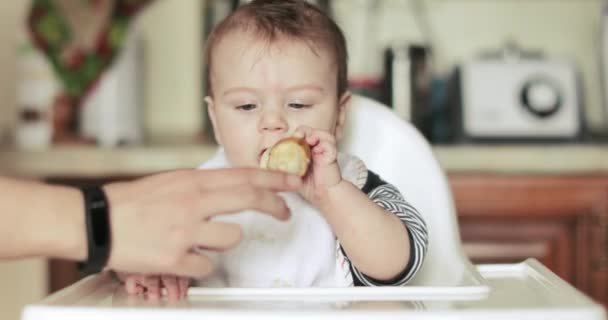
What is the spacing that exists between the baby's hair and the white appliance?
859 mm

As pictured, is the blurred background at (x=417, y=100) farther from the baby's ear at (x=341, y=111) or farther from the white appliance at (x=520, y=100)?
the baby's ear at (x=341, y=111)

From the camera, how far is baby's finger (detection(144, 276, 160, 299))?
0.72 metres

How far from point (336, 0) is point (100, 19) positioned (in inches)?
25.0

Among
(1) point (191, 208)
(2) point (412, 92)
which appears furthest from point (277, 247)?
(2) point (412, 92)

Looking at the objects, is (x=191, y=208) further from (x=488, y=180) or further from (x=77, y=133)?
(x=77, y=133)

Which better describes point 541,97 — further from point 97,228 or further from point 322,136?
point 97,228

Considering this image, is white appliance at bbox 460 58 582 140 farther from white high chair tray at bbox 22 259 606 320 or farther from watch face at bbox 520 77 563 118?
white high chair tray at bbox 22 259 606 320

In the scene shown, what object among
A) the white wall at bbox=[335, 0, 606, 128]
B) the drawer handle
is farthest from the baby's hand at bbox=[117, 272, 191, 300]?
the white wall at bbox=[335, 0, 606, 128]

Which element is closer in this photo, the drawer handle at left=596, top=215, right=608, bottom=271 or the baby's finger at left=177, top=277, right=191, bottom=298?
the baby's finger at left=177, top=277, right=191, bottom=298

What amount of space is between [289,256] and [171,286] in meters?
0.23

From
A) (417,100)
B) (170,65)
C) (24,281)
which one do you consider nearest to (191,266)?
(24,281)

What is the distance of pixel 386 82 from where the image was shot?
1763 millimetres

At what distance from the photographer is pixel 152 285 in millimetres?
730

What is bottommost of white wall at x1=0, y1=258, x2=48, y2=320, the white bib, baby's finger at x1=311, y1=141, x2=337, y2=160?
white wall at x1=0, y1=258, x2=48, y2=320
